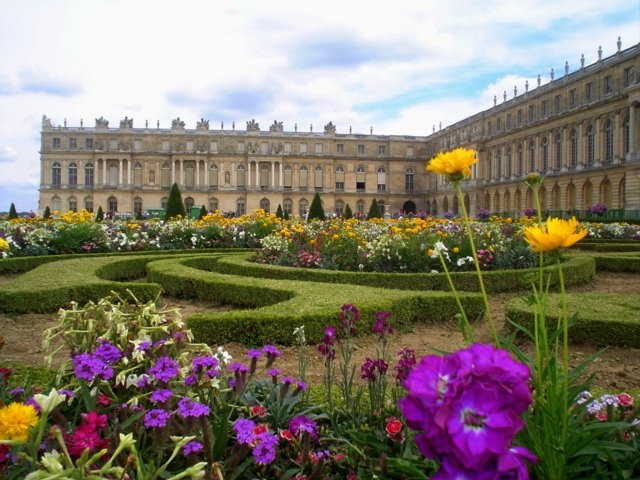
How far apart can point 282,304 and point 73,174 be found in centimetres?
5403

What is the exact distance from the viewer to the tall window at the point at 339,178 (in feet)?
189

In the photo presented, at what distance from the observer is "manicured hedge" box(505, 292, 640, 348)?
502 cm

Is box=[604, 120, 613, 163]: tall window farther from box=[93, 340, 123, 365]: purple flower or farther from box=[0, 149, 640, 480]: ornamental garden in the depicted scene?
box=[93, 340, 123, 365]: purple flower

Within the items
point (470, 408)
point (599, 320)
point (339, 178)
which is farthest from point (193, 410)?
point (339, 178)

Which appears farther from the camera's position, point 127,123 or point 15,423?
point 127,123

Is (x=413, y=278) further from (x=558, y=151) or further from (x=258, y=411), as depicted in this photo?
(x=558, y=151)

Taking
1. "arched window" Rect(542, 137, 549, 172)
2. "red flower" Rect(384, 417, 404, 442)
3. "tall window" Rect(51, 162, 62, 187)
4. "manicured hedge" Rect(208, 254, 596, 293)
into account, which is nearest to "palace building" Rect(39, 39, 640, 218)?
"tall window" Rect(51, 162, 62, 187)

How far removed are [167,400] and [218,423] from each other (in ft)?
1.23

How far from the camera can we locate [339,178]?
57.6 m

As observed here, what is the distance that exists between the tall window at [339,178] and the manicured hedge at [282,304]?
161 feet

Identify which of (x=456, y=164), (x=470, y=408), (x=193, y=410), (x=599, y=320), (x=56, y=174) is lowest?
(x=599, y=320)

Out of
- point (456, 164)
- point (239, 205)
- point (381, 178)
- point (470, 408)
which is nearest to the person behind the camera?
point (470, 408)

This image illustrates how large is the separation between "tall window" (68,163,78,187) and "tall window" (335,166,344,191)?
24.8 m

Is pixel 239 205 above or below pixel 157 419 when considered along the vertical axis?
above
